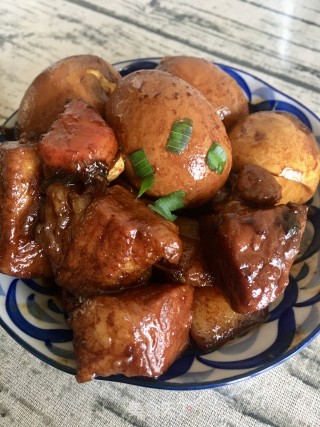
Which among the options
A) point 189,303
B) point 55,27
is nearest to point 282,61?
point 55,27

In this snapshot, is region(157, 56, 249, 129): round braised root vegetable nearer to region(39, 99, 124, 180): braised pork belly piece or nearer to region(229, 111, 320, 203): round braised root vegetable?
region(229, 111, 320, 203): round braised root vegetable

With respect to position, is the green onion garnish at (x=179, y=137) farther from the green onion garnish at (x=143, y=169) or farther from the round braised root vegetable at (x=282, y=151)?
the round braised root vegetable at (x=282, y=151)

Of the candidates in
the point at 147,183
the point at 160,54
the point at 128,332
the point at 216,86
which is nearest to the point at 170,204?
the point at 147,183

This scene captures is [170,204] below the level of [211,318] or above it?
above

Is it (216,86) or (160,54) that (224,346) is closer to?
(216,86)

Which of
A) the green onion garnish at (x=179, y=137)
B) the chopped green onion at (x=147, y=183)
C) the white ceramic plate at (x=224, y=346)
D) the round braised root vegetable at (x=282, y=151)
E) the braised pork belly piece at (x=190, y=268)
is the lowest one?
the white ceramic plate at (x=224, y=346)

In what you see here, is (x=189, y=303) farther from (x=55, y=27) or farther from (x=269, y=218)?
(x=55, y=27)

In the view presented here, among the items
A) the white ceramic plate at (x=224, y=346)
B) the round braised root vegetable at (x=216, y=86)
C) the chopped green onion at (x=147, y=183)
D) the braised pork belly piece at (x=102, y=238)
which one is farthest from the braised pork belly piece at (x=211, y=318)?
the round braised root vegetable at (x=216, y=86)
